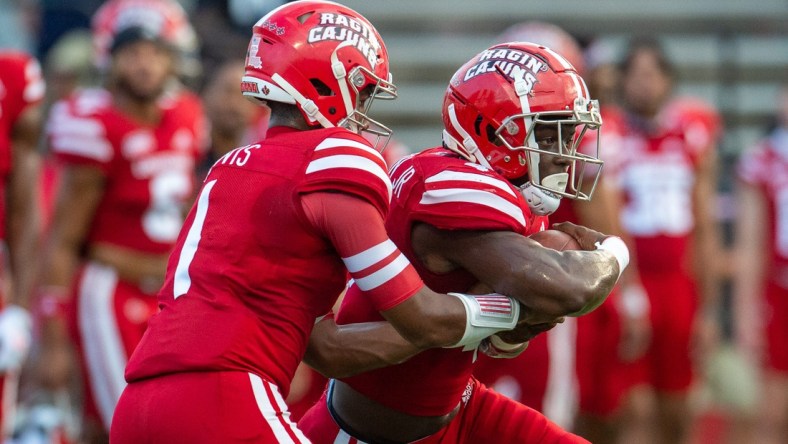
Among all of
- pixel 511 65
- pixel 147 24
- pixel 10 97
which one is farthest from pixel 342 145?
pixel 147 24

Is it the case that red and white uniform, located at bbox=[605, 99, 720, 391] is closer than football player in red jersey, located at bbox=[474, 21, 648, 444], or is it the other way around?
football player in red jersey, located at bbox=[474, 21, 648, 444]

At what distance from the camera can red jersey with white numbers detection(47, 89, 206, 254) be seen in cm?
614

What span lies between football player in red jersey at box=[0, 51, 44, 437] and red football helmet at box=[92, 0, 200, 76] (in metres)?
0.71

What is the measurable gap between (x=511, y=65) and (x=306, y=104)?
57 cm

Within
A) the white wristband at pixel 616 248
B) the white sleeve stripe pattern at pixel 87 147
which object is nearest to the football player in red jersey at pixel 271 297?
the white wristband at pixel 616 248

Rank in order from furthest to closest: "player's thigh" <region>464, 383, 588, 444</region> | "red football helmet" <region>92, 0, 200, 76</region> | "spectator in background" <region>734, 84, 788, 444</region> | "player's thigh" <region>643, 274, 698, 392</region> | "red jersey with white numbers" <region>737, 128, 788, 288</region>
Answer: "red jersey with white numbers" <region>737, 128, 788, 288</region> < "spectator in background" <region>734, 84, 788, 444</region> < "player's thigh" <region>643, 274, 698, 392</region> < "red football helmet" <region>92, 0, 200, 76</region> < "player's thigh" <region>464, 383, 588, 444</region>

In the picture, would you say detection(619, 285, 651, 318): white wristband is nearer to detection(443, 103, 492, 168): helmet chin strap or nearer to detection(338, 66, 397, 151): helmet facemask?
detection(443, 103, 492, 168): helmet chin strap

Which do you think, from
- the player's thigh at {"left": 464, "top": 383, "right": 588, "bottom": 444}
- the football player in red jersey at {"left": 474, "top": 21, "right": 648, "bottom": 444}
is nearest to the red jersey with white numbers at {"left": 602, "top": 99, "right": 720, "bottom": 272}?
the football player in red jersey at {"left": 474, "top": 21, "right": 648, "bottom": 444}

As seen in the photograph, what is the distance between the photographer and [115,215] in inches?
244

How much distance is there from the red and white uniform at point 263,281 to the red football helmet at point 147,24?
315 centimetres

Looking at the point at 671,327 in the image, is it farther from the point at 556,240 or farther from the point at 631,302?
the point at 556,240

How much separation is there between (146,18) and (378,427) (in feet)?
10.6

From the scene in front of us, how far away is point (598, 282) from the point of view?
139 inches

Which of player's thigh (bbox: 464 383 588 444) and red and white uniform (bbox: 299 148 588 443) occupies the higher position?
red and white uniform (bbox: 299 148 588 443)
